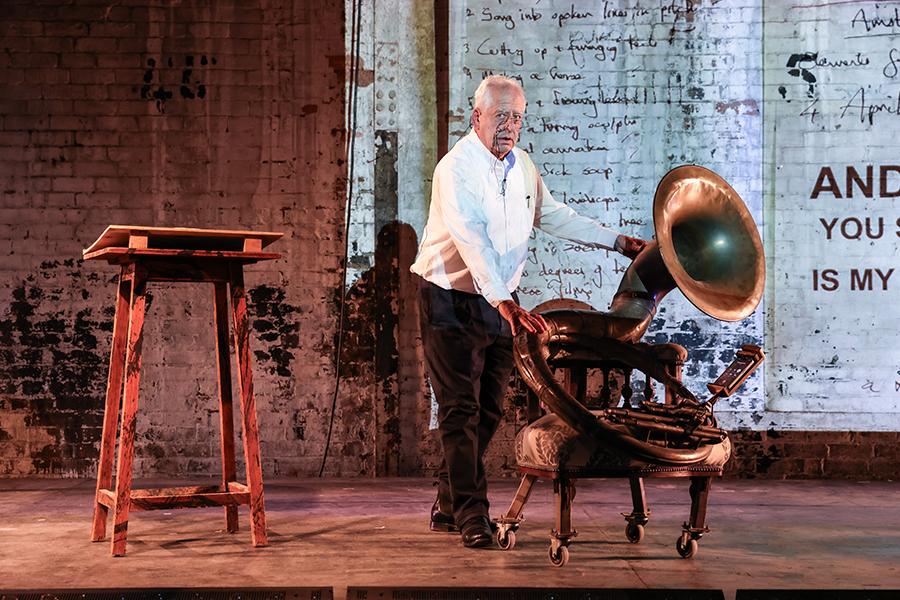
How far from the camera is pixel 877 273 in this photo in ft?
20.5

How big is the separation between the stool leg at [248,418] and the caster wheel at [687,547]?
1.58m

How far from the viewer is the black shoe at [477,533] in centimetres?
384

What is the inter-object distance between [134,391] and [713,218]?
7.60 ft

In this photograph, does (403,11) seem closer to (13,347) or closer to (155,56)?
(155,56)

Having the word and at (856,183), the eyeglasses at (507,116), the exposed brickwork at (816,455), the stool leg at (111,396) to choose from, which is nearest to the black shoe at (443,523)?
the stool leg at (111,396)

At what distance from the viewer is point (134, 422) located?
151 inches

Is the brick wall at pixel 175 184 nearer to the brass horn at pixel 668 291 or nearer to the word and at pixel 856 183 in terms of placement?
the brass horn at pixel 668 291

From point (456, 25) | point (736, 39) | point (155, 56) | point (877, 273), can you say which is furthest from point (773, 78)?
point (155, 56)

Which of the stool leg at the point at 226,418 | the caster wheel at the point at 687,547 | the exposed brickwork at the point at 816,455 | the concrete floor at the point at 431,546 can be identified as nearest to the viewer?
the concrete floor at the point at 431,546

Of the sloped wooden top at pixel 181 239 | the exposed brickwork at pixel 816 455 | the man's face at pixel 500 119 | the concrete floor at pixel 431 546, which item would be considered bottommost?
the concrete floor at pixel 431 546

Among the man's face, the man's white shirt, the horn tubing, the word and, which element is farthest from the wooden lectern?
the word and

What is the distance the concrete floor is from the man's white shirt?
3.45 feet

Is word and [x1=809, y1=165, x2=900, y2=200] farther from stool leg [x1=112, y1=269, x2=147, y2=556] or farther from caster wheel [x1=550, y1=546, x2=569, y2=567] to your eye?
stool leg [x1=112, y1=269, x2=147, y2=556]

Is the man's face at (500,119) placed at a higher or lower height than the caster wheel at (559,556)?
higher
